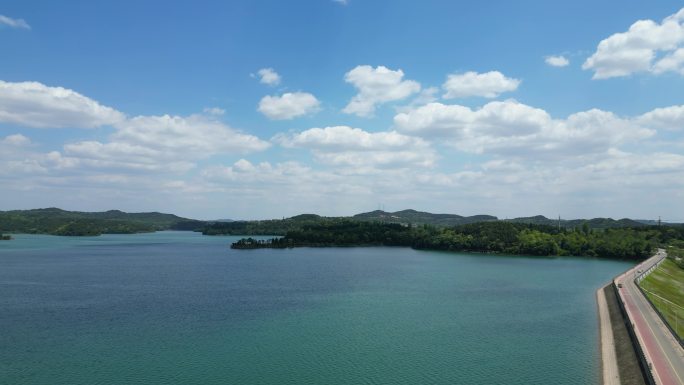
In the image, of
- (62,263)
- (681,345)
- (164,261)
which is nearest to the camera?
(681,345)

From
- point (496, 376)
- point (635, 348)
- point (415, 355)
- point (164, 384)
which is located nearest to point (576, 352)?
point (635, 348)

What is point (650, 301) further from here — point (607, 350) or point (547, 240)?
point (547, 240)

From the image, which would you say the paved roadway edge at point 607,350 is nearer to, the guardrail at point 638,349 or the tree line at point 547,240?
Answer: the guardrail at point 638,349

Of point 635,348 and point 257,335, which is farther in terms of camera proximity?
point 257,335

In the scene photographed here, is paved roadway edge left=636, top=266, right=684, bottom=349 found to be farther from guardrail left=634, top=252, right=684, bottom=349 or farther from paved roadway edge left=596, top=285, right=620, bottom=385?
paved roadway edge left=596, top=285, right=620, bottom=385

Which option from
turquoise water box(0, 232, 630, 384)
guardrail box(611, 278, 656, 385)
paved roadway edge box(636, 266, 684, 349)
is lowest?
turquoise water box(0, 232, 630, 384)

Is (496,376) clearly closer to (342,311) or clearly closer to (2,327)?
(342,311)

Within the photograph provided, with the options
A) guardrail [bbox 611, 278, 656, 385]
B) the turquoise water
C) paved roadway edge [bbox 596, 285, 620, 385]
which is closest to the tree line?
the turquoise water
